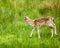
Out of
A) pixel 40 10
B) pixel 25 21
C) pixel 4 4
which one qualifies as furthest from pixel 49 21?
pixel 4 4

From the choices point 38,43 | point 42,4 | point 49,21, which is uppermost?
point 42,4

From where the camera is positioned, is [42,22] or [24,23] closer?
[42,22]

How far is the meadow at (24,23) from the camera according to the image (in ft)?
36.4

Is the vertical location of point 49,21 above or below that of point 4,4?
below

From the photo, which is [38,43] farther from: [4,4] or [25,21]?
[4,4]

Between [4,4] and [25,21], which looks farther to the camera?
[4,4]

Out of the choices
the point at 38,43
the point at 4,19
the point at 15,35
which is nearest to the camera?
the point at 38,43

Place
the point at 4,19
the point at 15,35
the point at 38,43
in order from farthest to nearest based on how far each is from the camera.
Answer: the point at 4,19
the point at 15,35
the point at 38,43

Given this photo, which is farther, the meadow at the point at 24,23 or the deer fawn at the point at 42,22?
the deer fawn at the point at 42,22

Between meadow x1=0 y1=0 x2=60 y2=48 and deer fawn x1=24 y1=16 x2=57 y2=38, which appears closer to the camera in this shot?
meadow x1=0 y1=0 x2=60 y2=48

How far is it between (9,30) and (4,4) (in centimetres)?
196

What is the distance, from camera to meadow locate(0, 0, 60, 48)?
437 inches

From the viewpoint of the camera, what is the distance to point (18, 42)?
1117 cm

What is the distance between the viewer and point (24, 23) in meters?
12.8
